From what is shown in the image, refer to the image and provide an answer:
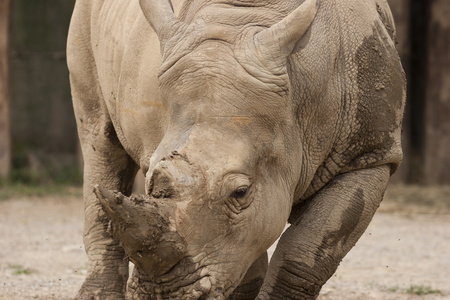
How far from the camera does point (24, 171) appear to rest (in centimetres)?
1220

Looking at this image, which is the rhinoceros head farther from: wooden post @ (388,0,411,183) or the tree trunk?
the tree trunk

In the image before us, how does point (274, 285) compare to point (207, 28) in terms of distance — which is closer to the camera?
point (207, 28)

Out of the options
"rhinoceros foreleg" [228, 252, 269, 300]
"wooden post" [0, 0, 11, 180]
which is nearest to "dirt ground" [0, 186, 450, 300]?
"rhinoceros foreleg" [228, 252, 269, 300]

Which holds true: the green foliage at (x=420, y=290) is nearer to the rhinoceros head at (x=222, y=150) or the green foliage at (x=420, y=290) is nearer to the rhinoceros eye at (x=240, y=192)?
the rhinoceros head at (x=222, y=150)

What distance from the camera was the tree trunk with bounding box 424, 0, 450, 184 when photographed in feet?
39.7

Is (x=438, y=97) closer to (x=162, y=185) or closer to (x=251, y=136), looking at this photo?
(x=251, y=136)

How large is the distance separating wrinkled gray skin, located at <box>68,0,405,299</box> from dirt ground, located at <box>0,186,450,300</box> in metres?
1.67

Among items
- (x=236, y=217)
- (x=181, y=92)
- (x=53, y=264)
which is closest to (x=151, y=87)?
(x=181, y=92)

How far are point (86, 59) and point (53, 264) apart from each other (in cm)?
215

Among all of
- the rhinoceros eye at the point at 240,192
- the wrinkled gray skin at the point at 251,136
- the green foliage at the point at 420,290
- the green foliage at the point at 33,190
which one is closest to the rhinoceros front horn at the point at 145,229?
the wrinkled gray skin at the point at 251,136

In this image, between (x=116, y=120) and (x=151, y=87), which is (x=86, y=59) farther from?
(x=151, y=87)

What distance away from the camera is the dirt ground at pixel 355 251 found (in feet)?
20.7

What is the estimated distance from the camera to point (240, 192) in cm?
382

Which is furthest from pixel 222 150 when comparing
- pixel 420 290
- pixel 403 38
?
pixel 403 38
